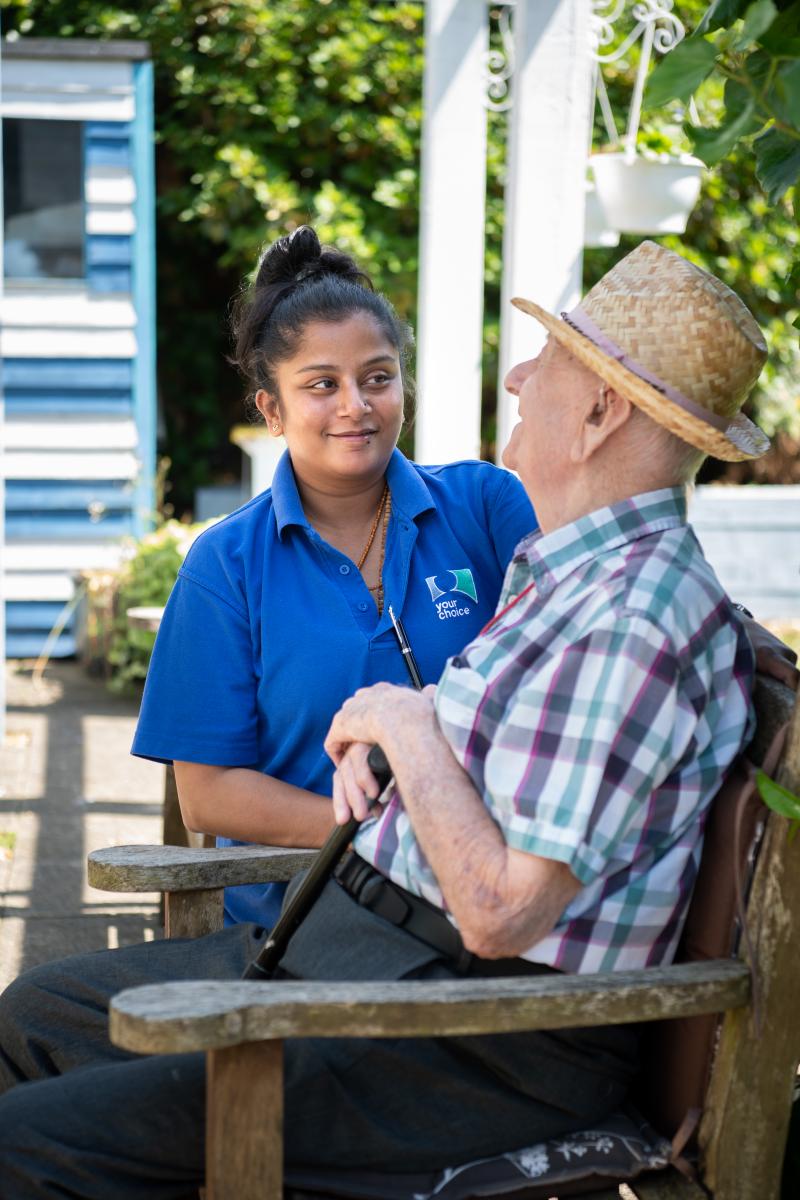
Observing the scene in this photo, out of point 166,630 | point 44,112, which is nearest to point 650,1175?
point 166,630

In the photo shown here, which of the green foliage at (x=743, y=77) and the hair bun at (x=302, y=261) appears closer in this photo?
the green foliage at (x=743, y=77)

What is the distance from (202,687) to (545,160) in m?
2.62

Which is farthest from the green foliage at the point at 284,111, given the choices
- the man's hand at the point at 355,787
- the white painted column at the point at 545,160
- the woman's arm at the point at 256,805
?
the man's hand at the point at 355,787

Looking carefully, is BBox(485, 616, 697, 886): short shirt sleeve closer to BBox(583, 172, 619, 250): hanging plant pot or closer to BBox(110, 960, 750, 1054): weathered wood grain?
BBox(110, 960, 750, 1054): weathered wood grain

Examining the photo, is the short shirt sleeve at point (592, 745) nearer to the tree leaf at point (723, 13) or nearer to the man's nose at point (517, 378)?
the man's nose at point (517, 378)

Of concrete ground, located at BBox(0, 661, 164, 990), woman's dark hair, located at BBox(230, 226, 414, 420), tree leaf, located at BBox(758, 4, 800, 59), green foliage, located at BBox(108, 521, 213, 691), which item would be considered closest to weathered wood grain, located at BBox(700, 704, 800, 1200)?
tree leaf, located at BBox(758, 4, 800, 59)

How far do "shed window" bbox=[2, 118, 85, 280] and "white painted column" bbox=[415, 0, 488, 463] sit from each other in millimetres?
3043

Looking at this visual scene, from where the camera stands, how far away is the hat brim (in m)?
1.73

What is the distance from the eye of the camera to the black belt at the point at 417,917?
1730 mm

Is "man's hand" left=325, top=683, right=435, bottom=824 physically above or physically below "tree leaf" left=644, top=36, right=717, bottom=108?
below

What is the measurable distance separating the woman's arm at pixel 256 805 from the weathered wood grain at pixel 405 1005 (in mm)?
704

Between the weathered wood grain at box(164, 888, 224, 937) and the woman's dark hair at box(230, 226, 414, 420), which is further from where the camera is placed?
the woman's dark hair at box(230, 226, 414, 420)

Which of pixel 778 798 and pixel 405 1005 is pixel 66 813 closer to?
pixel 405 1005

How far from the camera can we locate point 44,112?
7188 millimetres
